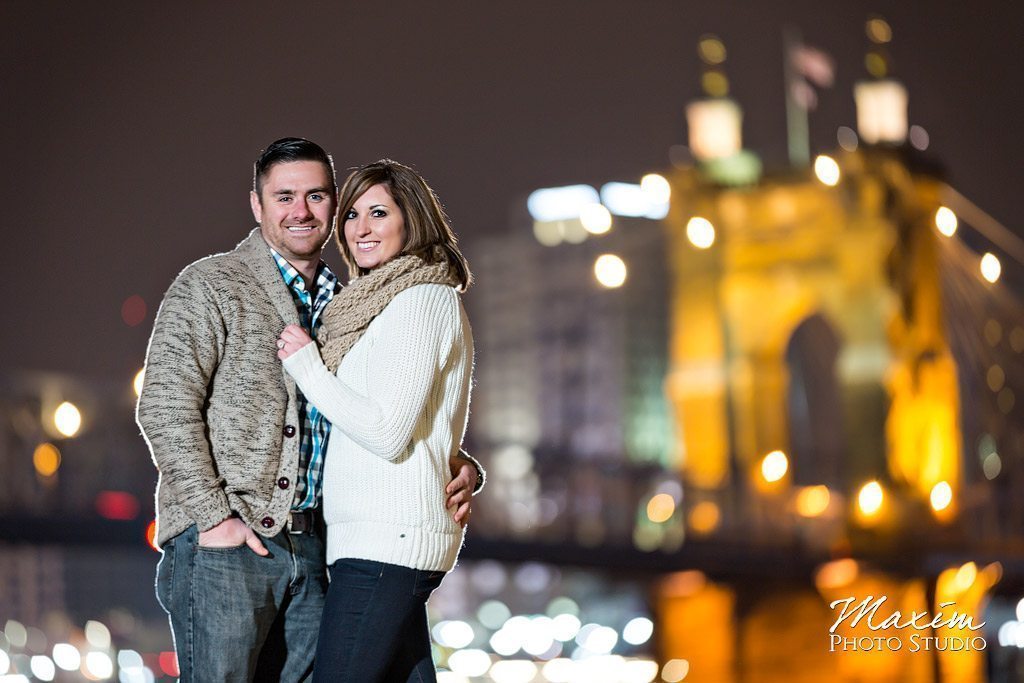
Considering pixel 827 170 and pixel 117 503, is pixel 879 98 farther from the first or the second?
pixel 117 503

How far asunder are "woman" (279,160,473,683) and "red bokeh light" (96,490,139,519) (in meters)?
19.0

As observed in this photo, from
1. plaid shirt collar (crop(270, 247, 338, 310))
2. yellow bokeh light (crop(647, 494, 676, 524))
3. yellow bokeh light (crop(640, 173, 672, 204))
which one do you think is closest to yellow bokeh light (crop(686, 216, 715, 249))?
yellow bokeh light (crop(640, 173, 672, 204))

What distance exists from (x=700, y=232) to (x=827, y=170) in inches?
102

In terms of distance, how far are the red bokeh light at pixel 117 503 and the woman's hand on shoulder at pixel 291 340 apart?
1892 cm

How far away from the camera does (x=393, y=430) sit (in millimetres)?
2912

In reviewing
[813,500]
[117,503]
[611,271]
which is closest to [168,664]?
[117,503]

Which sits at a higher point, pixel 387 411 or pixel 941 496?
pixel 387 411

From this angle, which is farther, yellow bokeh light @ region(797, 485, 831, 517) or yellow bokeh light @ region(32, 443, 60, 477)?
yellow bokeh light @ region(797, 485, 831, 517)

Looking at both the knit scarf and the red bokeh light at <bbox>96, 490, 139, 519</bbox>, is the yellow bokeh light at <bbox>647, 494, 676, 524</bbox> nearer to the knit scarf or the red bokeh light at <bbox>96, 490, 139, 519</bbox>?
the red bokeh light at <bbox>96, 490, 139, 519</bbox>

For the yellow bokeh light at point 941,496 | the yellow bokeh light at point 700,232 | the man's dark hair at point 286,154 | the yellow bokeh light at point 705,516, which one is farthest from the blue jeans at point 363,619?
the yellow bokeh light at point 700,232

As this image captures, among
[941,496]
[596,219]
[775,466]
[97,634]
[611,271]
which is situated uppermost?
[596,219]

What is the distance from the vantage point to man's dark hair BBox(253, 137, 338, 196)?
3.12 metres

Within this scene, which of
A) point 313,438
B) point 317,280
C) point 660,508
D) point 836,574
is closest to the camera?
point 313,438

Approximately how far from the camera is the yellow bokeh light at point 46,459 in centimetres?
2689
